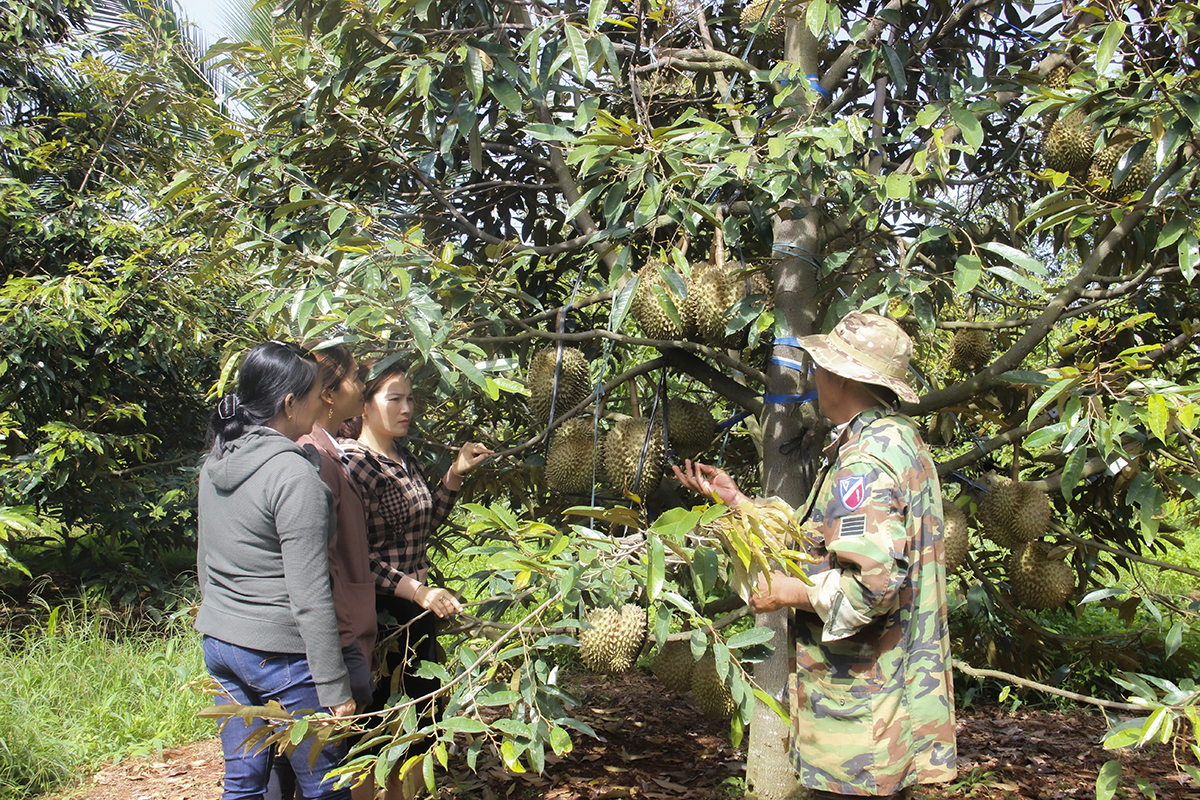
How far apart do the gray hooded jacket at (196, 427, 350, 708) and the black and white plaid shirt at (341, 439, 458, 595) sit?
357 millimetres

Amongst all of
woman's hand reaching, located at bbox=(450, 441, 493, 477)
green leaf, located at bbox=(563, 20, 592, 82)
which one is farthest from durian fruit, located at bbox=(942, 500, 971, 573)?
green leaf, located at bbox=(563, 20, 592, 82)

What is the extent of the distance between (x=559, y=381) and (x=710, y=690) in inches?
37.7

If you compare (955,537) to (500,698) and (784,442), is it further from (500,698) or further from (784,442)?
(500,698)

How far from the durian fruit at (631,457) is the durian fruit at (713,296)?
34 cm

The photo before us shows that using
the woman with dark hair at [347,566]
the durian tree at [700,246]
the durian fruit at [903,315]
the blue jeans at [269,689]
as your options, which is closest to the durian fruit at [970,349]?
the durian tree at [700,246]

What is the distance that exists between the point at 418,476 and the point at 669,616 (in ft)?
3.39

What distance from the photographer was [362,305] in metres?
1.62

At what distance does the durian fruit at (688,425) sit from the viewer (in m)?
2.34

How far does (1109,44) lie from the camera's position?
1.60 meters

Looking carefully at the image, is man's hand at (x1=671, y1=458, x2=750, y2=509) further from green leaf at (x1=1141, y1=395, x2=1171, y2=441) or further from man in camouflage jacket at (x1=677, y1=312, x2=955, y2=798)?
green leaf at (x1=1141, y1=395, x2=1171, y2=441)

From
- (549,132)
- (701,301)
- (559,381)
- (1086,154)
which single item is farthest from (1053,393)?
(559,381)

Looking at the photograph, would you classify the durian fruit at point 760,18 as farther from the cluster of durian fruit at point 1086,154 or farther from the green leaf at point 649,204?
the green leaf at point 649,204

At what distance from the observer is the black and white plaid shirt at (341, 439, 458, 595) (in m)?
2.13

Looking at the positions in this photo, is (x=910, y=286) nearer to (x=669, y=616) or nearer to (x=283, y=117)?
(x=669, y=616)
